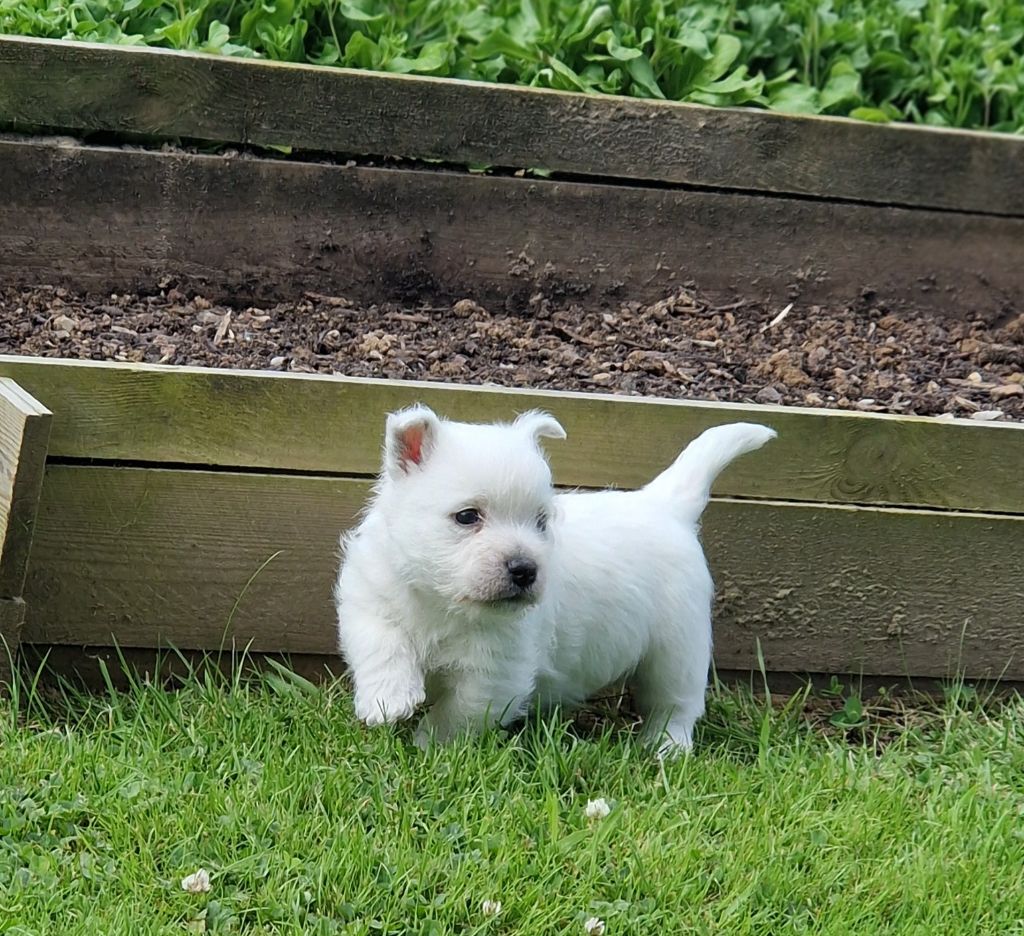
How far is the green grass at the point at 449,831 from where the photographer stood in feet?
9.24

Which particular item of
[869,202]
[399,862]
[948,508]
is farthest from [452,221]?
[399,862]

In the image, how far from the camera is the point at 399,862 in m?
2.90

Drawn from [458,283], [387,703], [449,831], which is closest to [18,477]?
[387,703]

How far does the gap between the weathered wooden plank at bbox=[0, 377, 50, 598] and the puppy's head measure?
0.80 metres

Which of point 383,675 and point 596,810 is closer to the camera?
point 596,810

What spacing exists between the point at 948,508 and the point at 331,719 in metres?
1.82

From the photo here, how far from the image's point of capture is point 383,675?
3305 millimetres

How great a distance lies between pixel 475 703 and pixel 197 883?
0.81 m

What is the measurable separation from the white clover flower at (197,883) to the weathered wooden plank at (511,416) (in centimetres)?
120

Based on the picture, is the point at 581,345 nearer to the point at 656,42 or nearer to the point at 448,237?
the point at 448,237

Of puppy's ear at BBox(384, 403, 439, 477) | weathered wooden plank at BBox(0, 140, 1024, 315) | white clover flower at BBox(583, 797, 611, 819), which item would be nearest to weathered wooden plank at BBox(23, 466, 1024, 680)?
puppy's ear at BBox(384, 403, 439, 477)

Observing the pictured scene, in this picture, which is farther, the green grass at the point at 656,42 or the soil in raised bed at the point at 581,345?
the green grass at the point at 656,42

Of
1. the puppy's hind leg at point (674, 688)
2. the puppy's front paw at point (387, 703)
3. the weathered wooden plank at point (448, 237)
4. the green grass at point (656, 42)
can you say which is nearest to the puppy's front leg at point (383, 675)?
the puppy's front paw at point (387, 703)

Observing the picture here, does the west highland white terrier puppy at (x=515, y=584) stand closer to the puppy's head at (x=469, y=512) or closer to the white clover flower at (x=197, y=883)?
the puppy's head at (x=469, y=512)
